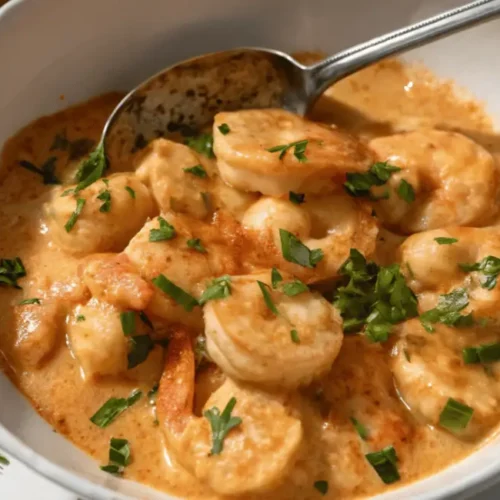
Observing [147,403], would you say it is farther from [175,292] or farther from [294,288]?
[294,288]

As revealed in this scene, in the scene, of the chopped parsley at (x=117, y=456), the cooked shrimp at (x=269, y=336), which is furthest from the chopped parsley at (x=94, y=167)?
the chopped parsley at (x=117, y=456)

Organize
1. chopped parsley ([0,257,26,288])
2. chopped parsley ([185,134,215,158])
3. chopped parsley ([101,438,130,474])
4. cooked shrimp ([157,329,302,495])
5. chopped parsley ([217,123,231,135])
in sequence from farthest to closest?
chopped parsley ([185,134,215,158])
chopped parsley ([217,123,231,135])
chopped parsley ([0,257,26,288])
chopped parsley ([101,438,130,474])
cooked shrimp ([157,329,302,495])

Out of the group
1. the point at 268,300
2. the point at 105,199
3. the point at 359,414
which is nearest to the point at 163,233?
the point at 105,199

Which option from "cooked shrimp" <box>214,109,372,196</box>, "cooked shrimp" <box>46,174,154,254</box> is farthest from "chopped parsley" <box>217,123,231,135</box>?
"cooked shrimp" <box>46,174,154,254</box>

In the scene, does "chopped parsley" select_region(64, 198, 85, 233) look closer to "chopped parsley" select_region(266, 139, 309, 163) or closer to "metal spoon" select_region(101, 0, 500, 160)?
"metal spoon" select_region(101, 0, 500, 160)

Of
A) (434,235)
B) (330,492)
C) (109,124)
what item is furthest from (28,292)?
(434,235)

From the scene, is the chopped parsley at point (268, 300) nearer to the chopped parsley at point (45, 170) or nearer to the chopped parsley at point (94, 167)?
the chopped parsley at point (94, 167)
